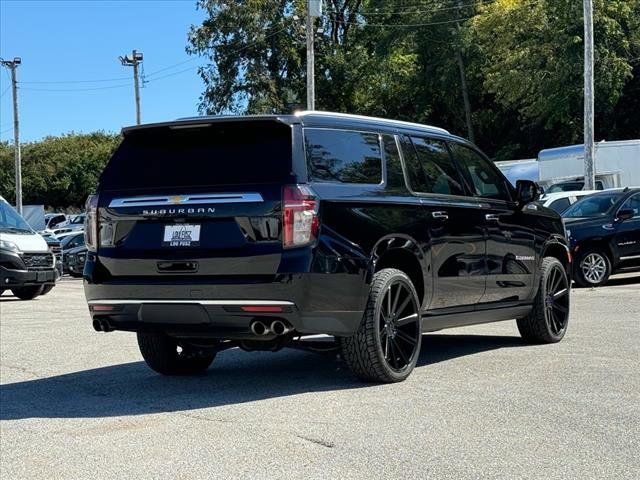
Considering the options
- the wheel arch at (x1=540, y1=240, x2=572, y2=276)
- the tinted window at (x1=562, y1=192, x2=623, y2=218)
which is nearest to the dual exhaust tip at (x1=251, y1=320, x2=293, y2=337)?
the wheel arch at (x1=540, y1=240, x2=572, y2=276)

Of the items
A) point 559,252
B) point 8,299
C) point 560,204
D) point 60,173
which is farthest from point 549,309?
point 60,173

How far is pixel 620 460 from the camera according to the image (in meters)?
4.64

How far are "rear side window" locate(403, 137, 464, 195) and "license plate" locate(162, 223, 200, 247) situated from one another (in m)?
1.86

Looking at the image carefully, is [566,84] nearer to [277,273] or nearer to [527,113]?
[527,113]

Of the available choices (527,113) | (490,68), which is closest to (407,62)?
(490,68)

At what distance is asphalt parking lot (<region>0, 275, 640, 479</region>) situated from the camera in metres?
4.69

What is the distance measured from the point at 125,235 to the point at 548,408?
320 centimetres

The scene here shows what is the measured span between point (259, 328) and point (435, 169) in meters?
2.30

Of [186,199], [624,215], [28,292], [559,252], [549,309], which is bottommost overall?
[28,292]

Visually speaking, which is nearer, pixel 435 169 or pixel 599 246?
pixel 435 169

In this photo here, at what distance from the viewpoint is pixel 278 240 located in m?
5.99

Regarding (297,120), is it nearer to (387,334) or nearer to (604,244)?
(387,334)

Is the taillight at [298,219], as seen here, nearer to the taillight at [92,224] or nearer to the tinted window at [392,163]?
the tinted window at [392,163]

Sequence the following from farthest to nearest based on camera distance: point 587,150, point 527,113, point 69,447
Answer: point 527,113
point 587,150
point 69,447
